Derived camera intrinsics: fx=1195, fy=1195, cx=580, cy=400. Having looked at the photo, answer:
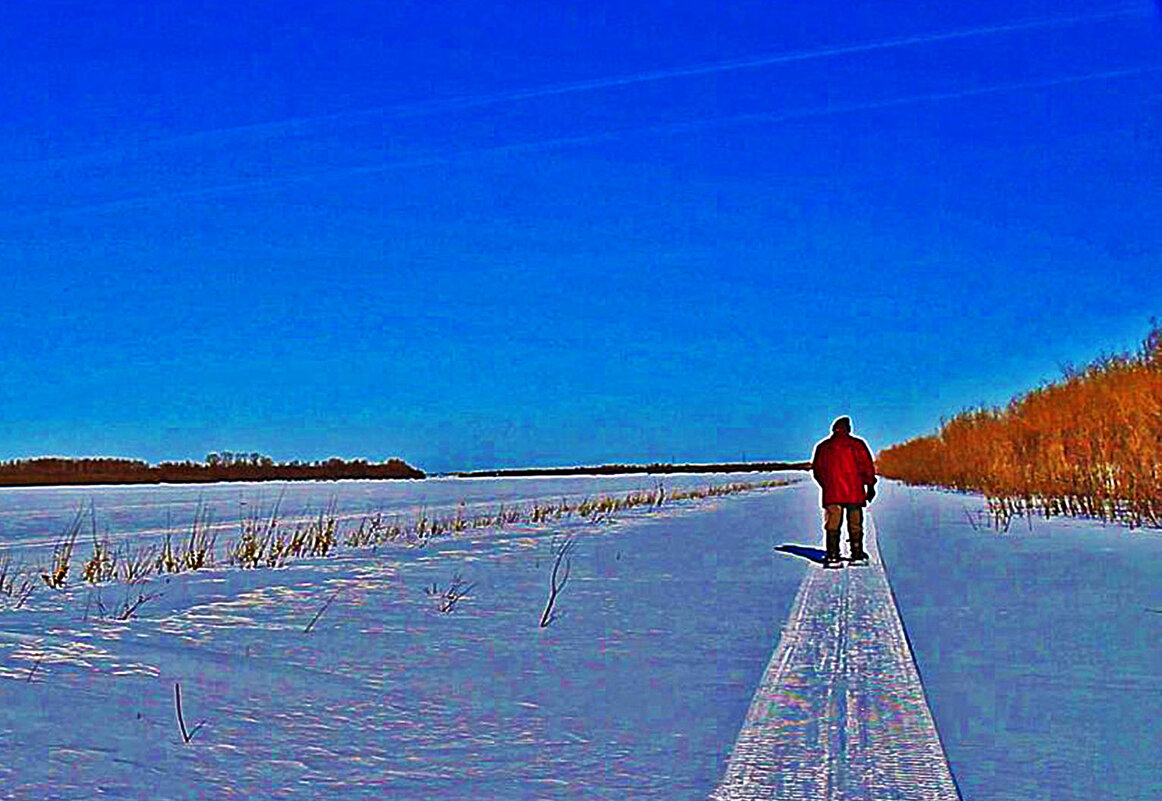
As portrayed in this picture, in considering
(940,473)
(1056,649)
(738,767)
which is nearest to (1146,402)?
(1056,649)

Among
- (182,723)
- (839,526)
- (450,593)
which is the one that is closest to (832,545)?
(839,526)

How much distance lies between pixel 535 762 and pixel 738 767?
29.1 inches

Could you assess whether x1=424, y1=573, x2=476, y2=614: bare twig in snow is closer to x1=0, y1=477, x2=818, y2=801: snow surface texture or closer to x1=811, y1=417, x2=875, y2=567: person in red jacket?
x1=0, y1=477, x2=818, y2=801: snow surface texture

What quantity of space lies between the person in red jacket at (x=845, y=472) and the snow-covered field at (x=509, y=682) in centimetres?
216

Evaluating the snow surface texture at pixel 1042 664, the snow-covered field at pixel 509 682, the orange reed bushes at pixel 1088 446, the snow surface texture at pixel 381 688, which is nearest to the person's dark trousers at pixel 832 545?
the snow surface texture at pixel 1042 664

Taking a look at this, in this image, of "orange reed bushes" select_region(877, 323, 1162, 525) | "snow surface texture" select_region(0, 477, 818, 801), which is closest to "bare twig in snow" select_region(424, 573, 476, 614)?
"snow surface texture" select_region(0, 477, 818, 801)

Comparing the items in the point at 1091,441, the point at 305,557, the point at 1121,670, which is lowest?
the point at 1121,670

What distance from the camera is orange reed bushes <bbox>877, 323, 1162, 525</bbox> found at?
18.7 metres

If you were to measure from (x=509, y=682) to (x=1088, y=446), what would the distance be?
18236 millimetres

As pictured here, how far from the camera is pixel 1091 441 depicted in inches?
835

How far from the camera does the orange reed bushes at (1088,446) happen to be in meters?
18.7

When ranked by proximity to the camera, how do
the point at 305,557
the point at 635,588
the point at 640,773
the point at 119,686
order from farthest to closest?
the point at 305,557, the point at 635,588, the point at 119,686, the point at 640,773

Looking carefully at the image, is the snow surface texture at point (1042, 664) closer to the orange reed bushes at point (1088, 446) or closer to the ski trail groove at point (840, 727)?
the ski trail groove at point (840, 727)

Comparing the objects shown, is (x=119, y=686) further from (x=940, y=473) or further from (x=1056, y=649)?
(x=940, y=473)
